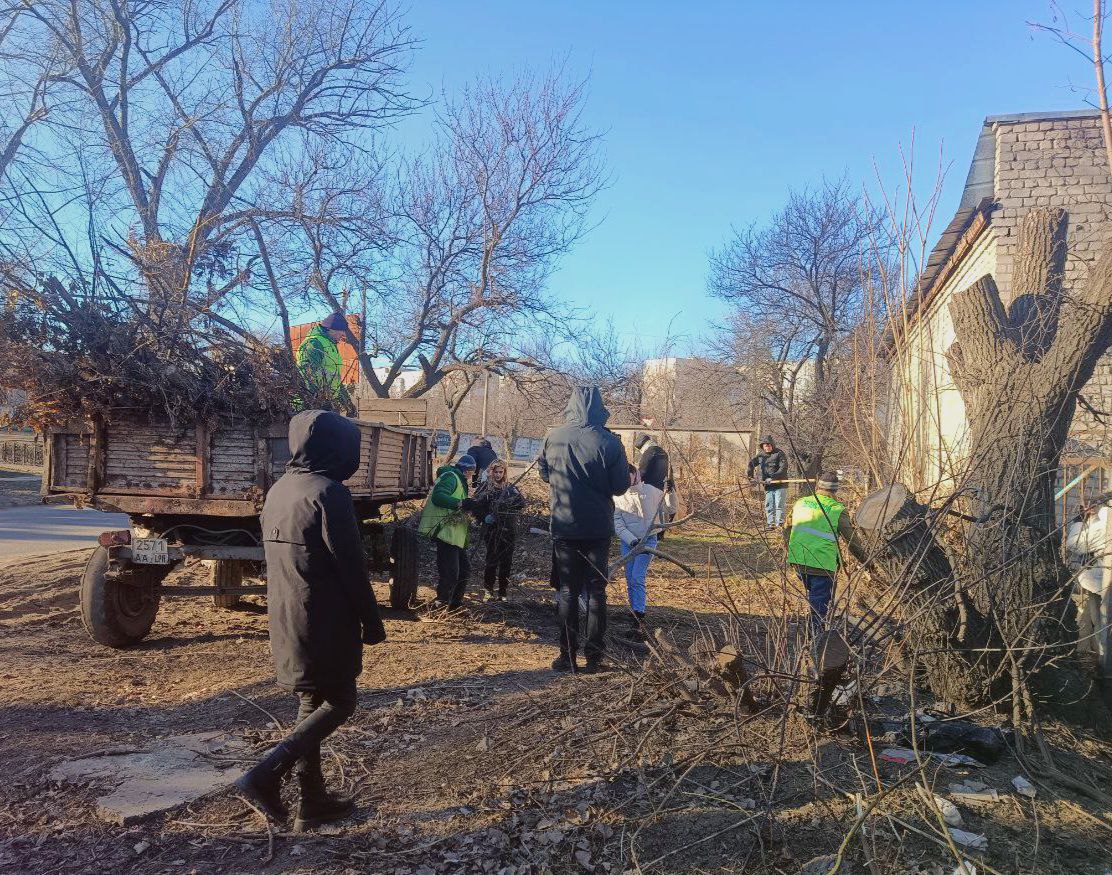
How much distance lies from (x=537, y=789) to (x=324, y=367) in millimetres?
4008

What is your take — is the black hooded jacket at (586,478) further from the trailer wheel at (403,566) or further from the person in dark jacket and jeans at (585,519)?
the trailer wheel at (403,566)

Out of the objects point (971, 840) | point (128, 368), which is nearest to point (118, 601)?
point (128, 368)

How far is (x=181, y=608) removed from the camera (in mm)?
7414

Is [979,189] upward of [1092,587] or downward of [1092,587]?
upward

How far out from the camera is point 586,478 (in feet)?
17.2

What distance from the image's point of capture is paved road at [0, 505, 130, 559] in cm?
1077

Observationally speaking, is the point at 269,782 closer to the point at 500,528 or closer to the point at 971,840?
the point at 971,840

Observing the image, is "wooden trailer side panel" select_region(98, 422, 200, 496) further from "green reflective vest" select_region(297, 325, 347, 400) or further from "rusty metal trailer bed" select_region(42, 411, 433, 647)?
"green reflective vest" select_region(297, 325, 347, 400)

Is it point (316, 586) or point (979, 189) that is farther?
point (979, 189)

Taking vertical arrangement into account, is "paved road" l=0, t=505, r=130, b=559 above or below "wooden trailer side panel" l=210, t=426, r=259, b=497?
below

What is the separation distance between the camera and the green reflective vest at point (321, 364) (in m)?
5.90

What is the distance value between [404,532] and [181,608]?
2.38 meters

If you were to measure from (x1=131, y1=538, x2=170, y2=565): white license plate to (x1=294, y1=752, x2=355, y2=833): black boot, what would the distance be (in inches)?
116

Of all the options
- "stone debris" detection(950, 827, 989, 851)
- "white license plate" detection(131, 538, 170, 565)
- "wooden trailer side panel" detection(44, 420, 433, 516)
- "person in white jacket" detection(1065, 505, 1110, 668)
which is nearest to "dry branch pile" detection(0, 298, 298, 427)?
"wooden trailer side panel" detection(44, 420, 433, 516)
